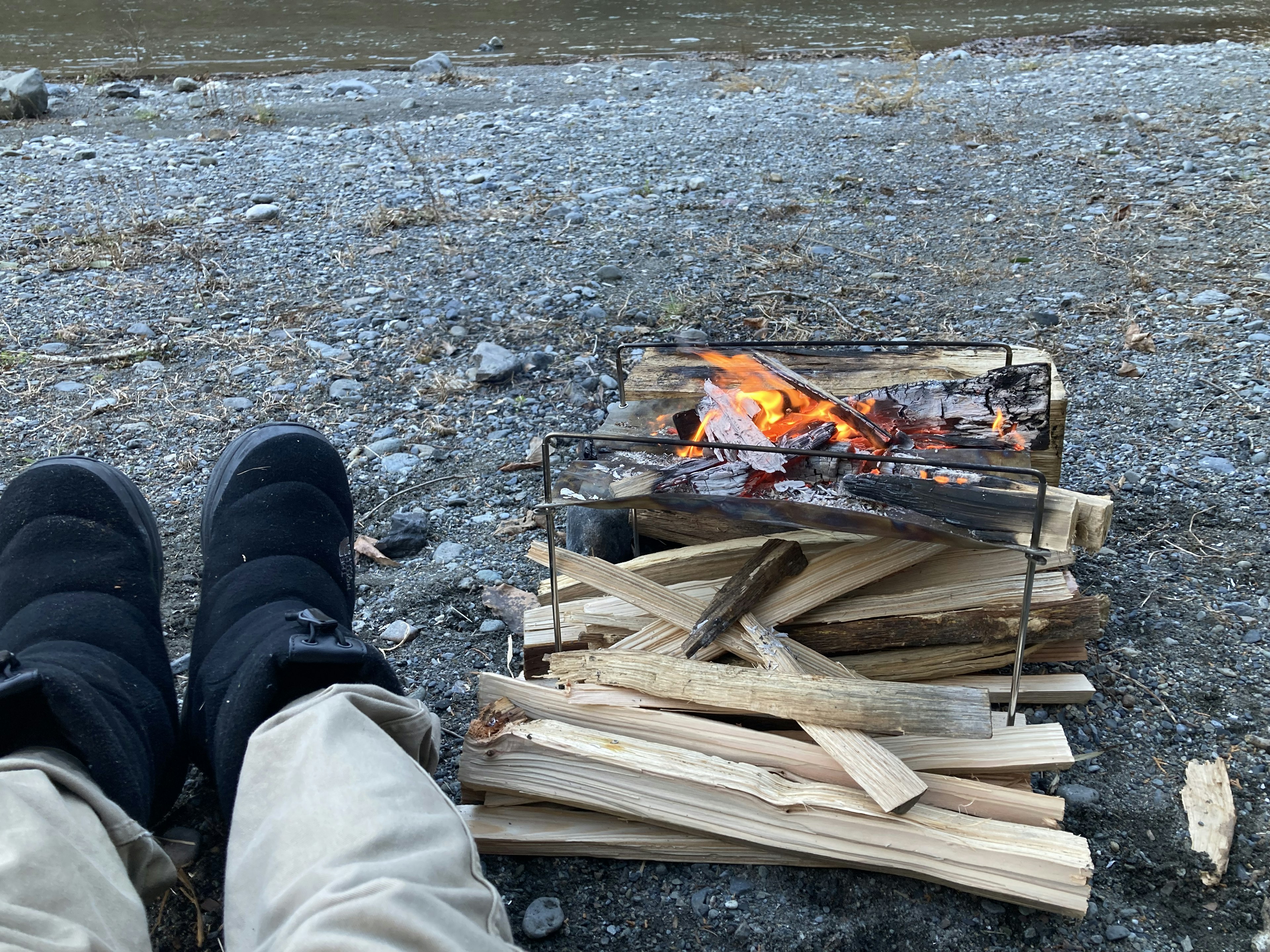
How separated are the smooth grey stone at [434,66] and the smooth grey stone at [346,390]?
26.9ft

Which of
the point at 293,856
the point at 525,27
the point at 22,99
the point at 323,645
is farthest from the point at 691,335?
the point at 525,27

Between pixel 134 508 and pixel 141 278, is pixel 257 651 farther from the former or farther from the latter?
pixel 141 278

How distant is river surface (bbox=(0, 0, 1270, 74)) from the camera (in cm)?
1289

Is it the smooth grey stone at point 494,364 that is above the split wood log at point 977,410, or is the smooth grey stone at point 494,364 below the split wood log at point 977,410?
below

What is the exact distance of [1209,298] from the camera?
13.6 feet

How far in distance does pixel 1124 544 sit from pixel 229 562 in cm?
238

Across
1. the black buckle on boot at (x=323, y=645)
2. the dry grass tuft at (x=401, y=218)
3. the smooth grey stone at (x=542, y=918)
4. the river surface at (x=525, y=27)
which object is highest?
the river surface at (x=525, y=27)

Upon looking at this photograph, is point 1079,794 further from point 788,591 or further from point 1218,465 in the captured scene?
point 1218,465

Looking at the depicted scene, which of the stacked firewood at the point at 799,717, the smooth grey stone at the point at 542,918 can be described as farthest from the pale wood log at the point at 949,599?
the smooth grey stone at the point at 542,918

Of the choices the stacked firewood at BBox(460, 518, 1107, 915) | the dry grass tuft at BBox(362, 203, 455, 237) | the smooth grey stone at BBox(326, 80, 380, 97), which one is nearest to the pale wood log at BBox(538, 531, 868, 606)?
the stacked firewood at BBox(460, 518, 1107, 915)

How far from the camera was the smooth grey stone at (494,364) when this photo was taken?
3881 mm

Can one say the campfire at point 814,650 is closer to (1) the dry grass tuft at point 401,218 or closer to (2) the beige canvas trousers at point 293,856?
(2) the beige canvas trousers at point 293,856

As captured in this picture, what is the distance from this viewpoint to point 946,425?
2248 mm

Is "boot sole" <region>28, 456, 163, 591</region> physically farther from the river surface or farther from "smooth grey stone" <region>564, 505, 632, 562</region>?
the river surface
